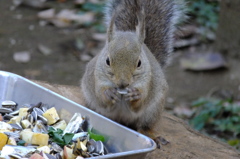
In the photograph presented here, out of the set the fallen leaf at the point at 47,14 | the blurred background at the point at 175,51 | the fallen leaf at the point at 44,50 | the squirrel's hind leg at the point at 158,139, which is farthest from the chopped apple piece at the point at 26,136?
the fallen leaf at the point at 47,14

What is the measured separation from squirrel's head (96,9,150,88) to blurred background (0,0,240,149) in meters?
1.87

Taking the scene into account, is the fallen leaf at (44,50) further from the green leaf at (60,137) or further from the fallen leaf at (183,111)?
the green leaf at (60,137)

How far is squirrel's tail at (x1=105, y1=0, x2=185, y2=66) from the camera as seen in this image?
11.7 ft

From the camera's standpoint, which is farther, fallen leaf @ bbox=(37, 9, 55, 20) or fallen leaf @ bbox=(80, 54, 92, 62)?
fallen leaf @ bbox=(37, 9, 55, 20)

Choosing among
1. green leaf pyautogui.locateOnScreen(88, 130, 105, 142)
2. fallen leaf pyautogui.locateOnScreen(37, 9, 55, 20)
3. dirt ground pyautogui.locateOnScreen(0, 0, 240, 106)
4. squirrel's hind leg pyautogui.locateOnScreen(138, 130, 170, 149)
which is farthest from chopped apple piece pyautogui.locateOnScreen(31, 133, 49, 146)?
fallen leaf pyautogui.locateOnScreen(37, 9, 55, 20)

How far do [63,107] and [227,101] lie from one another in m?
2.59

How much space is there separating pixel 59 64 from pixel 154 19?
2627 mm

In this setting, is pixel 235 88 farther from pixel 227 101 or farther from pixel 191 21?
pixel 191 21

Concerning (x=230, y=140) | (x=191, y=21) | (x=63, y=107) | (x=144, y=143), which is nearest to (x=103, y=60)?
(x=63, y=107)

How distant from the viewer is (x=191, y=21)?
22.6 feet

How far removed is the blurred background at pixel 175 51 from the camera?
5012mm

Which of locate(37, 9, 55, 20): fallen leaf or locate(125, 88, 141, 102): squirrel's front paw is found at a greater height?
Result: locate(37, 9, 55, 20): fallen leaf

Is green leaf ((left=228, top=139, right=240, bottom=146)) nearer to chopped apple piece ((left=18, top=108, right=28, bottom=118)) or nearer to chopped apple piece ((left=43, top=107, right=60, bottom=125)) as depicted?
chopped apple piece ((left=43, top=107, right=60, bottom=125))

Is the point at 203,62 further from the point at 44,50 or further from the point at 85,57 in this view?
the point at 44,50
